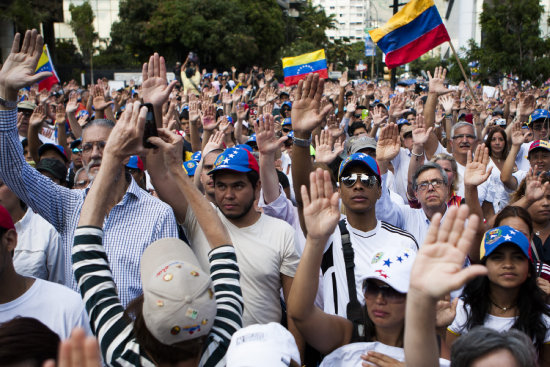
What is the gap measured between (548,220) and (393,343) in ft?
8.97

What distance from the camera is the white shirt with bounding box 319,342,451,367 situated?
243 cm

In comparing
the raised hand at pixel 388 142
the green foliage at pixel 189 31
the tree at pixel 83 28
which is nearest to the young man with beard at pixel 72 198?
the raised hand at pixel 388 142

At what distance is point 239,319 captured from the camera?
7.11 feet

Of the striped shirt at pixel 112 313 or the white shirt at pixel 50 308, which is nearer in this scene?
the striped shirt at pixel 112 313

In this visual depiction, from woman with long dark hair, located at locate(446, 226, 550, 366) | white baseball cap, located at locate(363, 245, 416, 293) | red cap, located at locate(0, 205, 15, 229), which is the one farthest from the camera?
woman with long dark hair, located at locate(446, 226, 550, 366)

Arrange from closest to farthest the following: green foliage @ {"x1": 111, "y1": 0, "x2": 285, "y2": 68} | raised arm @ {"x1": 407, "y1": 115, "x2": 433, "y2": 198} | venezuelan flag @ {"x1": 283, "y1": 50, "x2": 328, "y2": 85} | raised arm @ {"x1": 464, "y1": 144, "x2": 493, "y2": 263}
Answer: raised arm @ {"x1": 464, "y1": 144, "x2": 493, "y2": 263} → raised arm @ {"x1": 407, "y1": 115, "x2": 433, "y2": 198} → venezuelan flag @ {"x1": 283, "y1": 50, "x2": 328, "y2": 85} → green foliage @ {"x1": 111, "y1": 0, "x2": 285, "y2": 68}

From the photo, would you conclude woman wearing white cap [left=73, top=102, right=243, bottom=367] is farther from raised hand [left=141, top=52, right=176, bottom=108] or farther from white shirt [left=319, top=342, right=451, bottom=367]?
raised hand [left=141, top=52, right=176, bottom=108]

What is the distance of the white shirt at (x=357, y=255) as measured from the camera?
318 cm

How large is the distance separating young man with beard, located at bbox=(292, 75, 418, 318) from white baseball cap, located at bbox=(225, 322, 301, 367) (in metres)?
1.28

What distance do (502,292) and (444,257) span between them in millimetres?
1549

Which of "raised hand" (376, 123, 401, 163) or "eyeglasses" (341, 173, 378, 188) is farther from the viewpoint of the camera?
"raised hand" (376, 123, 401, 163)

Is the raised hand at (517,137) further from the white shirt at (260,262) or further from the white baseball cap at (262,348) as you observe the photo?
the white baseball cap at (262,348)

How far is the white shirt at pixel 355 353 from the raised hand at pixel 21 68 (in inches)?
79.0

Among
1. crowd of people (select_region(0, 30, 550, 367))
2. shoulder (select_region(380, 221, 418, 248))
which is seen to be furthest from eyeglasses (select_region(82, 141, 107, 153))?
shoulder (select_region(380, 221, 418, 248))
